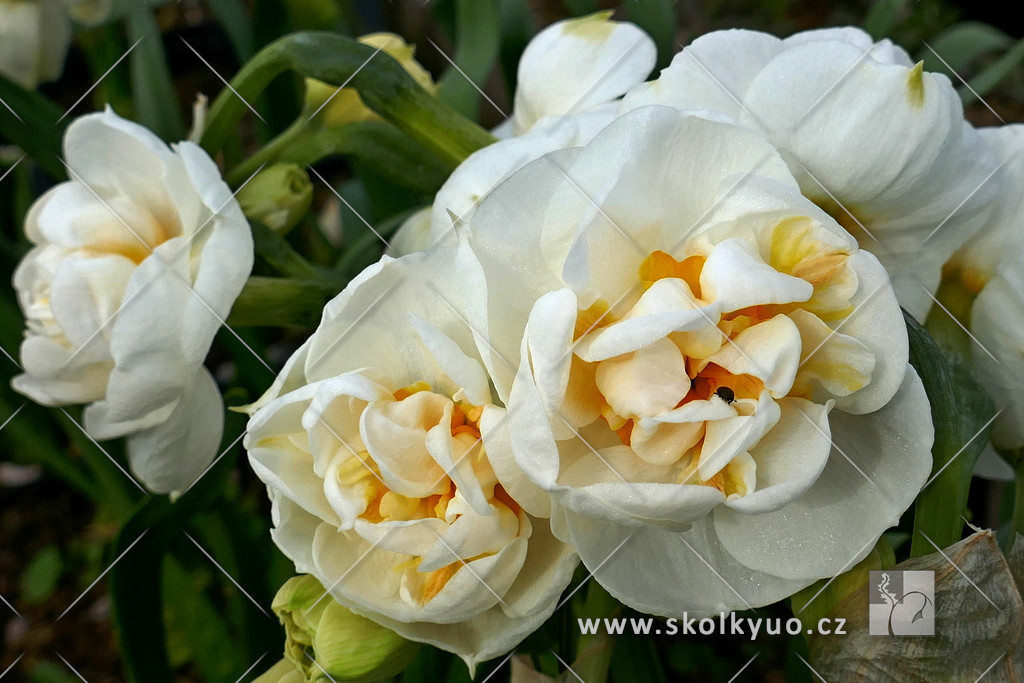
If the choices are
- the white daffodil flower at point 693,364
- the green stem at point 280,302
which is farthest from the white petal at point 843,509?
the green stem at point 280,302

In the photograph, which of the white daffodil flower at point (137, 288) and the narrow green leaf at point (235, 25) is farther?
the narrow green leaf at point (235, 25)

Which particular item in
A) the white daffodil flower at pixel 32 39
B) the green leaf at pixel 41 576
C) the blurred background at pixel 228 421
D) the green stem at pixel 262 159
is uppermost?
the white daffodil flower at pixel 32 39

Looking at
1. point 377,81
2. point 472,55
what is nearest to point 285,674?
point 377,81

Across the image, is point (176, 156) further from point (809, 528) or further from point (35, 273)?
point (809, 528)

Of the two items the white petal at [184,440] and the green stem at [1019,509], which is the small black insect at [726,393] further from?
the white petal at [184,440]

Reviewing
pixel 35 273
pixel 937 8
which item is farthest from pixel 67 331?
pixel 937 8

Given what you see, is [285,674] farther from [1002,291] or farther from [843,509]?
[1002,291]

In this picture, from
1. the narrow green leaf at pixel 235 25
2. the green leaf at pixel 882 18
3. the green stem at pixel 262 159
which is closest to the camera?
the green stem at pixel 262 159
